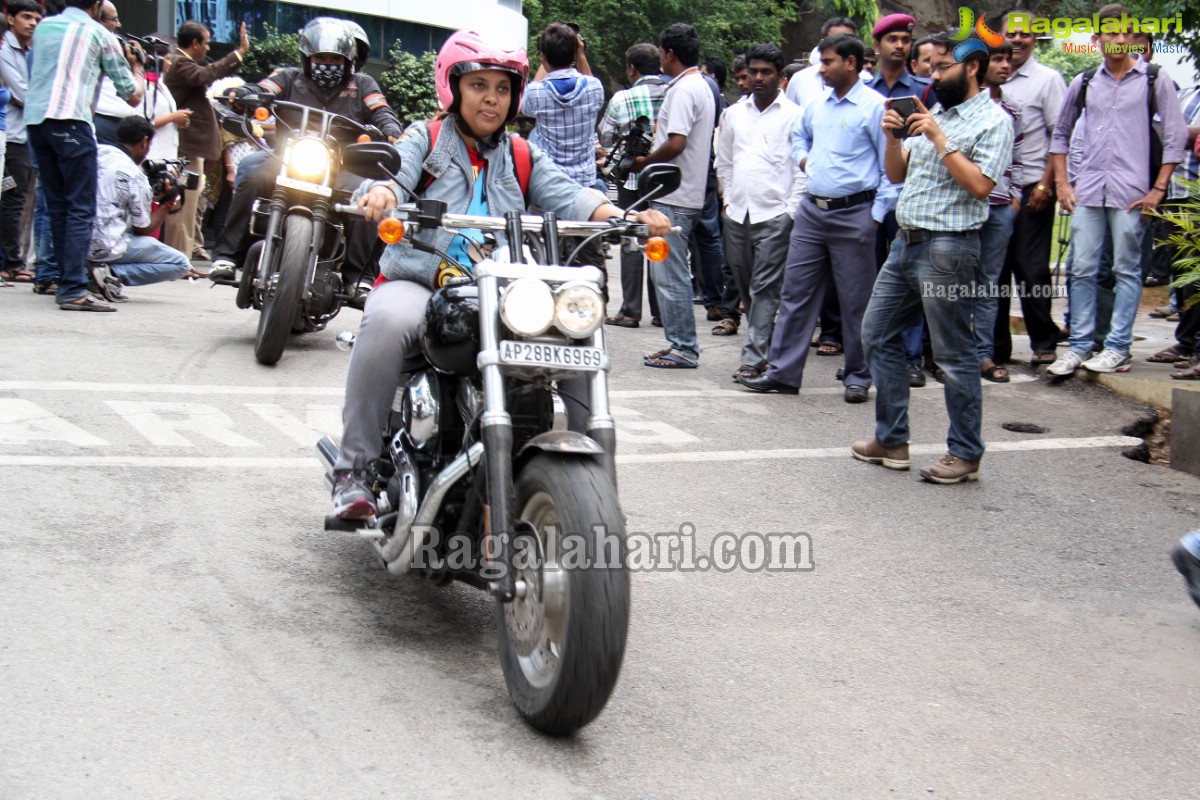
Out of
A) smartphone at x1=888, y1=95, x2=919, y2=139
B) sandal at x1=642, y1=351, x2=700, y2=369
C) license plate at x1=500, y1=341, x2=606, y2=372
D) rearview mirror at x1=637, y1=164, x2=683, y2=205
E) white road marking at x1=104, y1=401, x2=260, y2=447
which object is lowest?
white road marking at x1=104, y1=401, x2=260, y2=447

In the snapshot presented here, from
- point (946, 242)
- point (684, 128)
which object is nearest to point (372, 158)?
point (946, 242)

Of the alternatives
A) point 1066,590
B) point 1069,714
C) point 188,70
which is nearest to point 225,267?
point 188,70

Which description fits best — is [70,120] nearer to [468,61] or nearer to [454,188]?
[454,188]

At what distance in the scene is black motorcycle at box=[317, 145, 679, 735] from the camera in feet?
10.9

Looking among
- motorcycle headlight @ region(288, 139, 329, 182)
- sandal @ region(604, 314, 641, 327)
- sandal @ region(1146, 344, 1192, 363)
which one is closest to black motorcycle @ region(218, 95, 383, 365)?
motorcycle headlight @ region(288, 139, 329, 182)

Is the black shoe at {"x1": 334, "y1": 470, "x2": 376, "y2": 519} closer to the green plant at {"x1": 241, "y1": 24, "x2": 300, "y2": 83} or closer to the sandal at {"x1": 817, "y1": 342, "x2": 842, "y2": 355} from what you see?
the sandal at {"x1": 817, "y1": 342, "x2": 842, "y2": 355}

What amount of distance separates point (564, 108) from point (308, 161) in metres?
2.34

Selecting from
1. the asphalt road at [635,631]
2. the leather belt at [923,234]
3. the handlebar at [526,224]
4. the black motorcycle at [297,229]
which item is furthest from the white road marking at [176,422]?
the leather belt at [923,234]

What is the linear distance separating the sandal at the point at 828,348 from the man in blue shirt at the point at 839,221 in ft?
5.16

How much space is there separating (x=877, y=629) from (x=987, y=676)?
1.52ft

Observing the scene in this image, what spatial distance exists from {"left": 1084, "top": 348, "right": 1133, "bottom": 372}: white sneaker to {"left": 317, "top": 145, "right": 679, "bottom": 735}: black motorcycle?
5.48m

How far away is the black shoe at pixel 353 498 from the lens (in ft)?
14.4

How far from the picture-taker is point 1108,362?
8.79 m

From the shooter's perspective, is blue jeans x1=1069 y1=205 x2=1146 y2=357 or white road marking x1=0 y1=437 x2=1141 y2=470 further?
blue jeans x1=1069 y1=205 x2=1146 y2=357
